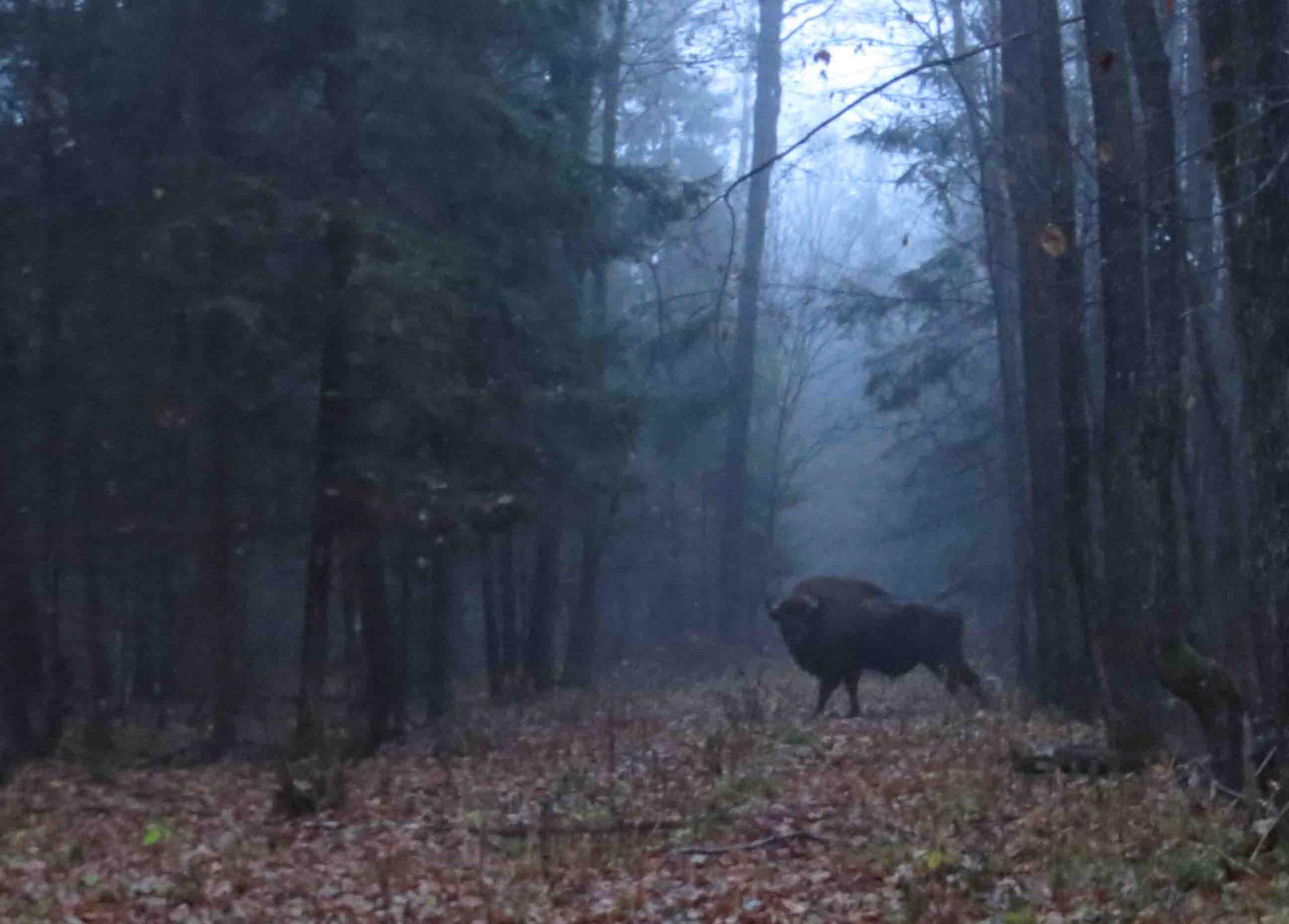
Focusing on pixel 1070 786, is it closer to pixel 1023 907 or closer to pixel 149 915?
pixel 1023 907

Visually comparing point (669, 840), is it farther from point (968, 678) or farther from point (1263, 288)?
point (968, 678)

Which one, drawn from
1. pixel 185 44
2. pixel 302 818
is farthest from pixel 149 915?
pixel 185 44

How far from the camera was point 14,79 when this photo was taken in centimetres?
1853

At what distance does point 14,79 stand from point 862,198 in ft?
164

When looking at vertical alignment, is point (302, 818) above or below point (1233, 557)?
below

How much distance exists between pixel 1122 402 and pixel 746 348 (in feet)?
88.3

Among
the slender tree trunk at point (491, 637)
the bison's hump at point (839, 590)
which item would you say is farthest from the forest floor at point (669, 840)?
the slender tree trunk at point (491, 637)

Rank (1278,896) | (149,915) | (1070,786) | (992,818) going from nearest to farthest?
(1278,896)
(149,915)
(992,818)
(1070,786)

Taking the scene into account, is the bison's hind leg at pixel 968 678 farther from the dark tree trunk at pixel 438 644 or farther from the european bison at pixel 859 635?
the dark tree trunk at pixel 438 644

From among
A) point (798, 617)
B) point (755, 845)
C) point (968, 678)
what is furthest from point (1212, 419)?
point (755, 845)

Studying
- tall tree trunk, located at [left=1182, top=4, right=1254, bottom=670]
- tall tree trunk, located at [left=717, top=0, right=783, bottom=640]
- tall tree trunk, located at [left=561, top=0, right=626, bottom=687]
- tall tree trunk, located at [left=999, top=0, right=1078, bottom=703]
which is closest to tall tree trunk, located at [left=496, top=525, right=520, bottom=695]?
tall tree trunk, located at [left=561, top=0, right=626, bottom=687]

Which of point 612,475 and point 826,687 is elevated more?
point 612,475

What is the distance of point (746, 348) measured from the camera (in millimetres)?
41250

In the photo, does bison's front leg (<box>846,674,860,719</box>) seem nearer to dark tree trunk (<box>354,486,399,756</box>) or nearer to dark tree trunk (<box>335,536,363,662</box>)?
dark tree trunk (<box>354,486,399,756</box>)
